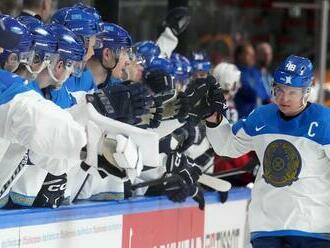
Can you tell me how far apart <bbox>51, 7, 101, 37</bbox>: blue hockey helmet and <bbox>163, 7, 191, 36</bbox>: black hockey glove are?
5.48ft

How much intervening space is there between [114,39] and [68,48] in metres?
0.78

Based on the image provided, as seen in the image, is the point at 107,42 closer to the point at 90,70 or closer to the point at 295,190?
the point at 90,70

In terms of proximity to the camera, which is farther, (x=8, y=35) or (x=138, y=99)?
(x=138, y=99)

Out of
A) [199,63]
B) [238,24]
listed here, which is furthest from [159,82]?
[238,24]

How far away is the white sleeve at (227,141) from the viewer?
5.21 m

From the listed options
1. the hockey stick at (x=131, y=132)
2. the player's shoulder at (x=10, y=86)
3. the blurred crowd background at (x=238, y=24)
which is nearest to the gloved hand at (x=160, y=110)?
the hockey stick at (x=131, y=132)

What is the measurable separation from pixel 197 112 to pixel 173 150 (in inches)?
16.0

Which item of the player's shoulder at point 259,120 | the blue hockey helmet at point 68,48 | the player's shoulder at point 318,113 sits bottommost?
the player's shoulder at point 259,120

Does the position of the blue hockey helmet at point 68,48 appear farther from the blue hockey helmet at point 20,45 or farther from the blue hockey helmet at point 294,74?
the blue hockey helmet at point 294,74

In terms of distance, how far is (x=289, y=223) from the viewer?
194 inches

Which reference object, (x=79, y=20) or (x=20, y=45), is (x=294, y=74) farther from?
(x=20, y=45)

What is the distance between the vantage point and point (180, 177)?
5543 mm

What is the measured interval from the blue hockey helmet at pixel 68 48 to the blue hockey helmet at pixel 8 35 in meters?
0.36

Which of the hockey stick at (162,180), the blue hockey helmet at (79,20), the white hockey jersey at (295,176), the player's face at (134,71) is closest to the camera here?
the white hockey jersey at (295,176)
